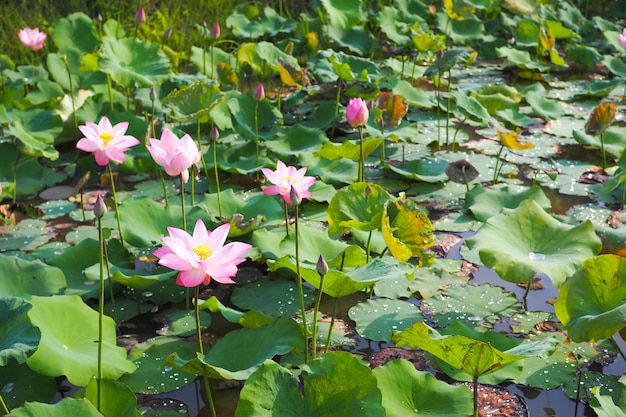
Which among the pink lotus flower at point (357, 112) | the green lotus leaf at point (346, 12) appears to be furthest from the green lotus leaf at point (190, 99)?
the green lotus leaf at point (346, 12)

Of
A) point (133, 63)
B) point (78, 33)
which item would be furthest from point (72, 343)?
Answer: point (78, 33)

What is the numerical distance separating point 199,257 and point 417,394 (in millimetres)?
656

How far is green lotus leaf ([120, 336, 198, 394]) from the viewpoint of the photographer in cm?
212

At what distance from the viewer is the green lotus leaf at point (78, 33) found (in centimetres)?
452

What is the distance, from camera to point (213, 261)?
5.78 ft

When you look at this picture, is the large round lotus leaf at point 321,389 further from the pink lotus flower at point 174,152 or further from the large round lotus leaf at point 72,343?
the pink lotus flower at point 174,152

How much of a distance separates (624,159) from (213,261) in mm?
2391

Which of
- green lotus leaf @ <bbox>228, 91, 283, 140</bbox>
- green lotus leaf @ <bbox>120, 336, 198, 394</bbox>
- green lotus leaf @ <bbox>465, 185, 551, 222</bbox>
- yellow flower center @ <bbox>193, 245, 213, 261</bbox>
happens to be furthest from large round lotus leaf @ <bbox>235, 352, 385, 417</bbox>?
green lotus leaf @ <bbox>228, 91, 283, 140</bbox>

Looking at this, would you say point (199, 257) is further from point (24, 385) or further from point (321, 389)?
point (24, 385)

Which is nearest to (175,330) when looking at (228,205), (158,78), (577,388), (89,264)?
(89,264)

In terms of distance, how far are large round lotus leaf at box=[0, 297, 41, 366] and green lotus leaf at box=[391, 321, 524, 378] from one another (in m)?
0.89

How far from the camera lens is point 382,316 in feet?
8.05

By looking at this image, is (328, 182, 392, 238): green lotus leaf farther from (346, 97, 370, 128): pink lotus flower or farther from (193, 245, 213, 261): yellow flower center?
(193, 245, 213, 261): yellow flower center

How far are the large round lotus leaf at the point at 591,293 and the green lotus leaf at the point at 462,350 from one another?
0.37m
